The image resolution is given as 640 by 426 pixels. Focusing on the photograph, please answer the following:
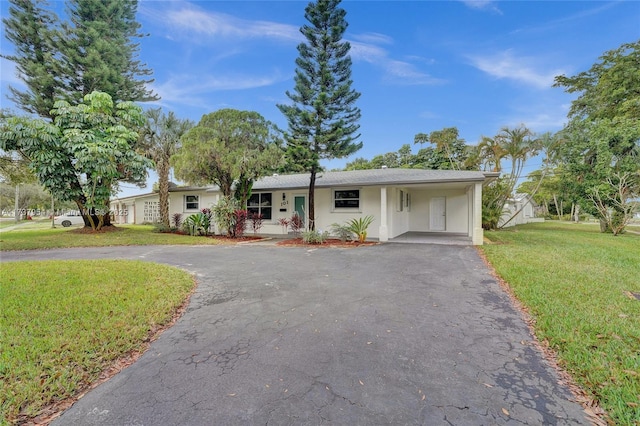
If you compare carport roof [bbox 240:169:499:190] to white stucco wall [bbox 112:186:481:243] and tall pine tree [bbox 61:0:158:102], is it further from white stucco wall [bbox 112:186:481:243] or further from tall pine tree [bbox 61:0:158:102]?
tall pine tree [bbox 61:0:158:102]

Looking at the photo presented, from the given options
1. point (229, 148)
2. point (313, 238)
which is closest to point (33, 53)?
point (229, 148)

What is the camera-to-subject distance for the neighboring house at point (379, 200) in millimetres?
11555

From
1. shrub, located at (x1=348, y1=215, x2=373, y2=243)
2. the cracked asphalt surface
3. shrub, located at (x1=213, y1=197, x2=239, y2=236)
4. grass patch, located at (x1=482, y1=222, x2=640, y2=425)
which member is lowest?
the cracked asphalt surface

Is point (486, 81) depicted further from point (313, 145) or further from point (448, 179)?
point (313, 145)

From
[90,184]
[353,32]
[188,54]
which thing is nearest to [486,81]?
[353,32]

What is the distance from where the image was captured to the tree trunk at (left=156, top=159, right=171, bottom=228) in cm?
1569

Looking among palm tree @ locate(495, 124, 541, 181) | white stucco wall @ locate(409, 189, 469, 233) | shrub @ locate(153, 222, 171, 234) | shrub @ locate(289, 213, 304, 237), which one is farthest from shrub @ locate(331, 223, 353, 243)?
palm tree @ locate(495, 124, 541, 181)

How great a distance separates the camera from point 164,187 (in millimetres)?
16250

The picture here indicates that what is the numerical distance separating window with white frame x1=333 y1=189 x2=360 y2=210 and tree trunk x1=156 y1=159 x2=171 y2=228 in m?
9.96

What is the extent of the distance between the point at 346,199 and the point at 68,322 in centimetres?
1081

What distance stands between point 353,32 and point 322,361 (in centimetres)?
1278

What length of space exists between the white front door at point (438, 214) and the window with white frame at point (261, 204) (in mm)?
8914

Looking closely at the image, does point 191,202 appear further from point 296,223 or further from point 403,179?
point 403,179

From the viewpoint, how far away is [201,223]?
14359 mm
